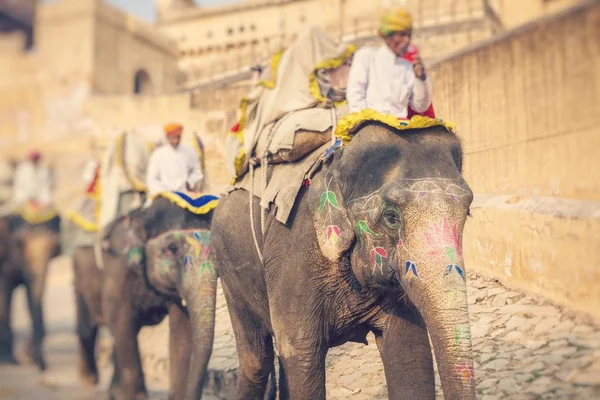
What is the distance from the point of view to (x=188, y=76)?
24797 mm

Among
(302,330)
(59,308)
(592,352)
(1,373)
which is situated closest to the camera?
(302,330)

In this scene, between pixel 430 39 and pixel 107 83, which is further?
pixel 107 83

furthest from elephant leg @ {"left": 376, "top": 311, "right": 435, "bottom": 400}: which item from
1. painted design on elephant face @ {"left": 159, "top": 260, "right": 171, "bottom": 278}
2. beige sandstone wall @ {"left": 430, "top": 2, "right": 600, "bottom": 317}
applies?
painted design on elephant face @ {"left": 159, "top": 260, "right": 171, "bottom": 278}

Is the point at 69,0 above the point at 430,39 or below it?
above

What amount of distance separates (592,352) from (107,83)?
19.2 m

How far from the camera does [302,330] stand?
3.63 metres

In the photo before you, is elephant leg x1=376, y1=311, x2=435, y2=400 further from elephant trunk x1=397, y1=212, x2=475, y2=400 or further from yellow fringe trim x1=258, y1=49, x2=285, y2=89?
yellow fringe trim x1=258, y1=49, x2=285, y2=89

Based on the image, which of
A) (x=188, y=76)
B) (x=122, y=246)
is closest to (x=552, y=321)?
(x=122, y=246)

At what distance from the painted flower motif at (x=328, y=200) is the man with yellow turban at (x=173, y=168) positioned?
11.1 feet

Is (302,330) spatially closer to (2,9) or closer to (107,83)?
(107,83)

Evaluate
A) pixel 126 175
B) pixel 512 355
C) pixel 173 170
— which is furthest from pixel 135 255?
pixel 512 355

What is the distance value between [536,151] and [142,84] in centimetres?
2007

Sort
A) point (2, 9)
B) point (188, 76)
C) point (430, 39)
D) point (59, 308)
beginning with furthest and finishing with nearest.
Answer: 1. point (2, 9)
2. point (188, 76)
3. point (430, 39)
4. point (59, 308)

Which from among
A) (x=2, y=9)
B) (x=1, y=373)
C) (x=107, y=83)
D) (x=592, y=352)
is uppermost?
(x=2, y=9)
